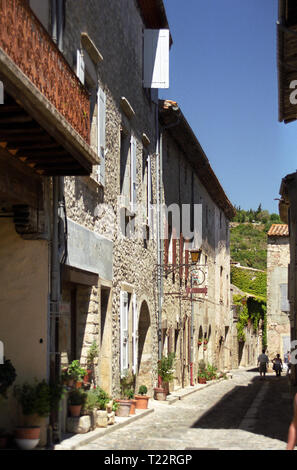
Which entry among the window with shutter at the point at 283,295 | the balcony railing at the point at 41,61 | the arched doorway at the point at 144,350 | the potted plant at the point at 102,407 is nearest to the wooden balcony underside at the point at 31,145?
the balcony railing at the point at 41,61

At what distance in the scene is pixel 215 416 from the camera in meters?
14.0

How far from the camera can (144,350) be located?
17016 mm

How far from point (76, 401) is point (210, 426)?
106 inches

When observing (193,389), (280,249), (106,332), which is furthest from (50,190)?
(280,249)

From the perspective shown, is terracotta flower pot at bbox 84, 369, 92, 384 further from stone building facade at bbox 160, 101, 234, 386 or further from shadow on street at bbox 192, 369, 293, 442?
stone building facade at bbox 160, 101, 234, 386

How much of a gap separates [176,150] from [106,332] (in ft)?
32.6

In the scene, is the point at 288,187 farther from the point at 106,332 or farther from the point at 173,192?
the point at 106,332

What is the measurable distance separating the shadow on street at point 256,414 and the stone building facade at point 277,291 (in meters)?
16.8

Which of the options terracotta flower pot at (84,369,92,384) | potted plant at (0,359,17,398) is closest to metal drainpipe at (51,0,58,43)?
potted plant at (0,359,17,398)

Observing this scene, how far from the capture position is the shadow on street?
11750mm

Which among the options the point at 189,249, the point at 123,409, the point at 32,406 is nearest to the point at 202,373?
the point at 189,249

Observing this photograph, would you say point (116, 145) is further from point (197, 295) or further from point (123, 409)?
point (197, 295)

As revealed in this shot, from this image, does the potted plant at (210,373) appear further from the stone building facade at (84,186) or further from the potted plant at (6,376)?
the potted plant at (6,376)

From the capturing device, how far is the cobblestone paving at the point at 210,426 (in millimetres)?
9758
